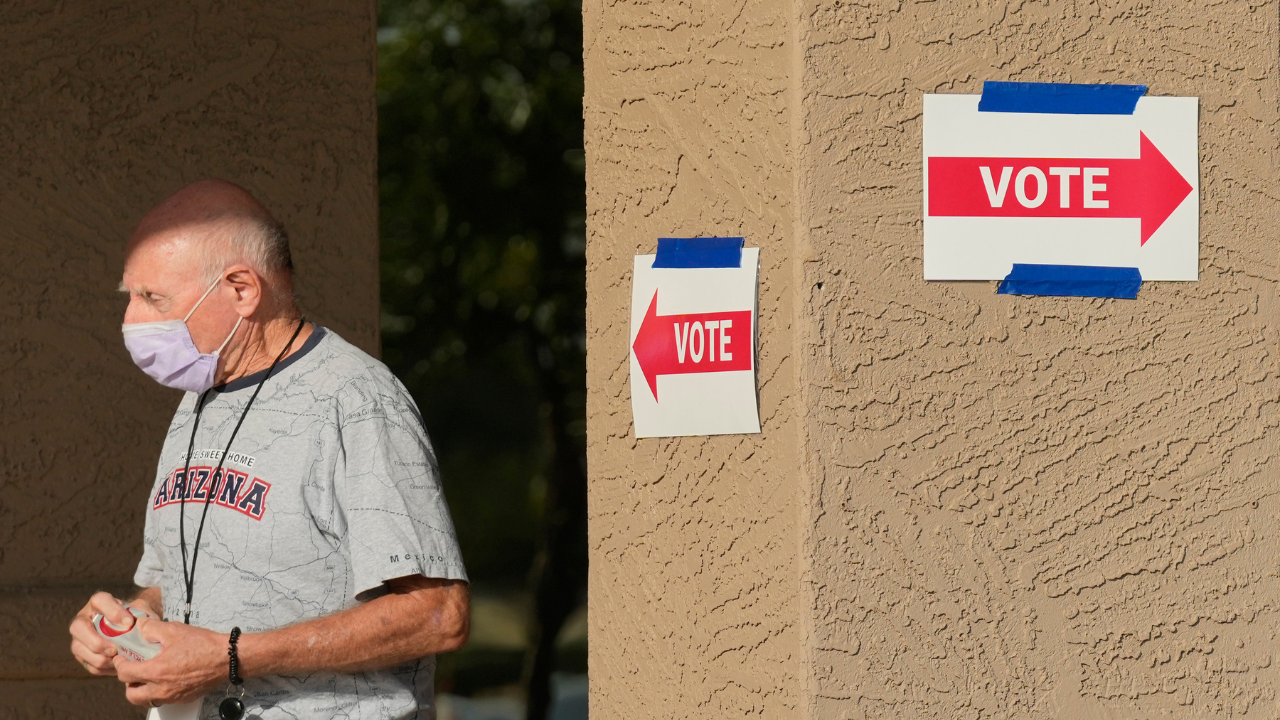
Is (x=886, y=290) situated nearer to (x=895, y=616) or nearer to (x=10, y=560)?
(x=895, y=616)

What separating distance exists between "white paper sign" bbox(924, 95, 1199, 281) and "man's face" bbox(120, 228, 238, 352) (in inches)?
47.1

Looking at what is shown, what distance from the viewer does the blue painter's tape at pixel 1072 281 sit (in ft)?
7.56

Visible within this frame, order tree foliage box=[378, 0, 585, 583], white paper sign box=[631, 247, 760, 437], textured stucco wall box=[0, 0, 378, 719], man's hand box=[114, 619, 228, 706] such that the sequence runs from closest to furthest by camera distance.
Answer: man's hand box=[114, 619, 228, 706], white paper sign box=[631, 247, 760, 437], textured stucco wall box=[0, 0, 378, 719], tree foliage box=[378, 0, 585, 583]

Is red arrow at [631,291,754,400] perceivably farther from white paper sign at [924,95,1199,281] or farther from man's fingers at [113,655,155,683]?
man's fingers at [113,655,155,683]

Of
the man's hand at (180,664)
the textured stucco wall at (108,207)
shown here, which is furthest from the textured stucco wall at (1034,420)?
the textured stucco wall at (108,207)

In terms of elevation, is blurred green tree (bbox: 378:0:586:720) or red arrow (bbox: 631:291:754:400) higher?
blurred green tree (bbox: 378:0:586:720)

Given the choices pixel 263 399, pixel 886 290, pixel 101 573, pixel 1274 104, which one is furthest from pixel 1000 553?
pixel 101 573

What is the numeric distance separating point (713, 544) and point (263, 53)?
8.11 ft

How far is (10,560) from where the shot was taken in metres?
3.99

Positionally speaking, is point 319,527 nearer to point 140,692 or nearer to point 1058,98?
point 140,692

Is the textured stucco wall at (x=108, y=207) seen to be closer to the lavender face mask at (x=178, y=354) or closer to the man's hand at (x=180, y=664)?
the lavender face mask at (x=178, y=354)

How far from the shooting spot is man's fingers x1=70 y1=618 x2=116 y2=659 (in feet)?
7.71

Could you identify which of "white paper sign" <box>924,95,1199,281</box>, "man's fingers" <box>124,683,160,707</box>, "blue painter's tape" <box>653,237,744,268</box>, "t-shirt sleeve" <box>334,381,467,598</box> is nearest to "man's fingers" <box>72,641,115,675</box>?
"man's fingers" <box>124,683,160,707</box>

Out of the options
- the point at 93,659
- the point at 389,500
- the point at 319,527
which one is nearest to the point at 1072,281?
the point at 389,500
